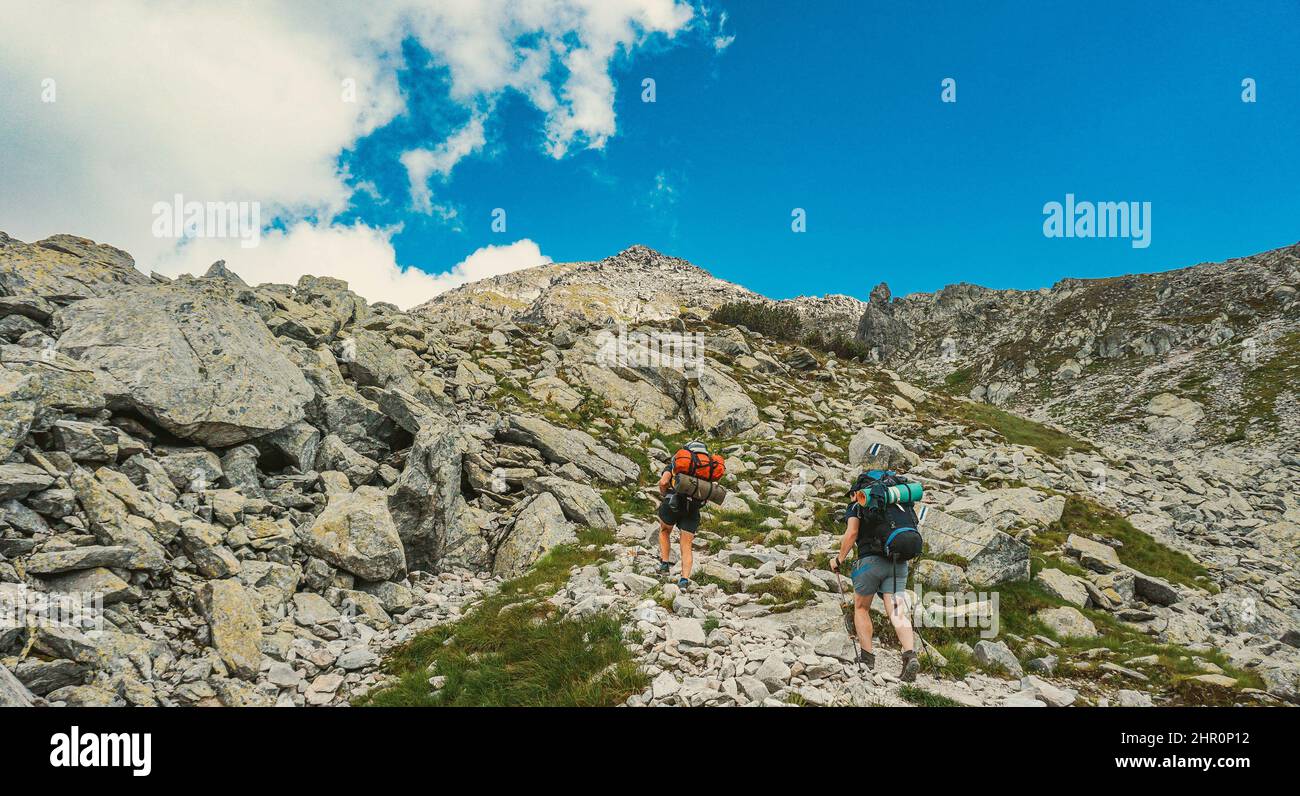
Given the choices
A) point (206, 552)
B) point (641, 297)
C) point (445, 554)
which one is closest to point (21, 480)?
point (206, 552)

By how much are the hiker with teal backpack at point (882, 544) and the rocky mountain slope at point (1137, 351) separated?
53.4m

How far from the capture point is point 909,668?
279 inches

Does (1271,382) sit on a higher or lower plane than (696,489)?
higher

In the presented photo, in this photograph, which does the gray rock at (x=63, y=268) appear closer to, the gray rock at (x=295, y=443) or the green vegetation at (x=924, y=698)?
the gray rock at (x=295, y=443)

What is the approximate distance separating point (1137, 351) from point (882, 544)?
8356cm

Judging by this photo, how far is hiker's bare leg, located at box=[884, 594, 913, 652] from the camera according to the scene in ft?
24.1

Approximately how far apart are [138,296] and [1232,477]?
52542mm

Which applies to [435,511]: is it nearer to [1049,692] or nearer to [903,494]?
[903,494]

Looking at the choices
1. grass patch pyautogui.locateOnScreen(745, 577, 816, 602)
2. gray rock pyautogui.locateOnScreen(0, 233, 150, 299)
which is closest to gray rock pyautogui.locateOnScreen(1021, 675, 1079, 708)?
grass patch pyautogui.locateOnScreen(745, 577, 816, 602)

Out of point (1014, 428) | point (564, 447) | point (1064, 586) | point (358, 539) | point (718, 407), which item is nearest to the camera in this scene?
point (358, 539)

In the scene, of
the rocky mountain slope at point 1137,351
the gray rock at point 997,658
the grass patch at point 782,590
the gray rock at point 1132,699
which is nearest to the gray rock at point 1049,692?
the gray rock at point 997,658

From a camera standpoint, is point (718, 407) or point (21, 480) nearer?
point (21, 480)
